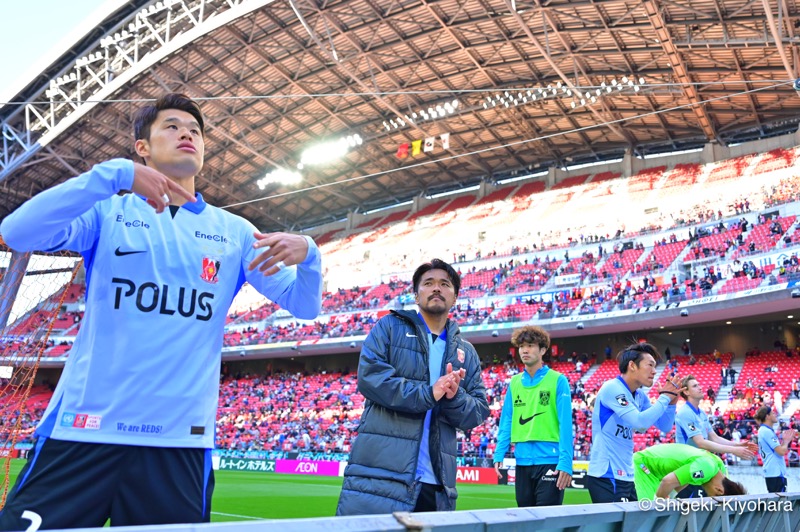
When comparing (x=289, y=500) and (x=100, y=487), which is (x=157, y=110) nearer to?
(x=100, y=487)

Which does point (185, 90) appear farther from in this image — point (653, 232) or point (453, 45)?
point (653, 232)

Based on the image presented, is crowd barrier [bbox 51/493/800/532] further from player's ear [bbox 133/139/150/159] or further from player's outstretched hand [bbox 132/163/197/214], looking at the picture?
player's ear [bbox 133/139/150/159]

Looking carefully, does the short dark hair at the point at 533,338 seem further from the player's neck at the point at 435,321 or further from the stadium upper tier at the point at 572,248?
the stadium upper tier at the point at 572,248

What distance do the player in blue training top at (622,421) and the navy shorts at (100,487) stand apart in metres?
4.03

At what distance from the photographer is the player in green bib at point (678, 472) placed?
4.87 metres

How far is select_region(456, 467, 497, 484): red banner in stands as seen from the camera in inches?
893

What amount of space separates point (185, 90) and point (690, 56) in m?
24.9

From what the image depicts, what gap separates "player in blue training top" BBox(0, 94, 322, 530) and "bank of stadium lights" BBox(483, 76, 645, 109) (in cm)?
2993

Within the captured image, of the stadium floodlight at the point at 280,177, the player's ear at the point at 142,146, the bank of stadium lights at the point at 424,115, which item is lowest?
the player's ear at the point at 142,146

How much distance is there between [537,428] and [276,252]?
4032 millimetres

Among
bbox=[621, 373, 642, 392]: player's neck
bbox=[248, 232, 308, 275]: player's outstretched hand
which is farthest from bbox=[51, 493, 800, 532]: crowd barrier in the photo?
bbox=[621, 373, 642, 392]: player's neck

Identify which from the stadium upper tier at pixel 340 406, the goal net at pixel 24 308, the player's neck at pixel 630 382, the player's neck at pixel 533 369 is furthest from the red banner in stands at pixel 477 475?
the player's neck at pixel 630 382

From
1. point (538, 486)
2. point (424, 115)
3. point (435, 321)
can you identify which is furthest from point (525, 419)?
point (424, 115)

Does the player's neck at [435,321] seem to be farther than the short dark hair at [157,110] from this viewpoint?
Yes
